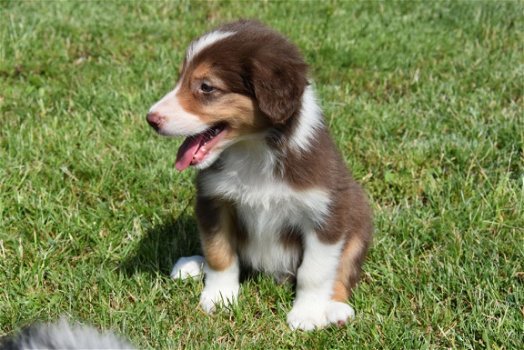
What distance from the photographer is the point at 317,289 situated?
151 inches

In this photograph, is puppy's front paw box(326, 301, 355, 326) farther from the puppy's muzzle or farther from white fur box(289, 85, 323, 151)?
the puppy's muzzle

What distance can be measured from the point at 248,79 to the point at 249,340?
1.23 metres

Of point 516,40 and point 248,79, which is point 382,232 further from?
point 516,40

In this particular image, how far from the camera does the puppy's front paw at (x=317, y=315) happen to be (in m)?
3.74

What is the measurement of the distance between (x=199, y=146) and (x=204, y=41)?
1.59ft

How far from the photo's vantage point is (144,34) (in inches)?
284

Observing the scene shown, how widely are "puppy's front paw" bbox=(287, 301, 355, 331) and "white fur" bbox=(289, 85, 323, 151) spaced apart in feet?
2.63

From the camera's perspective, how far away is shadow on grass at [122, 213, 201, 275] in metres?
4.18

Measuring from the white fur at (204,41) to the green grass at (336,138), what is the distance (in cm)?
122

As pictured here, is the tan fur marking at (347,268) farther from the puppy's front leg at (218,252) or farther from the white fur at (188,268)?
the white fur at (188,268)

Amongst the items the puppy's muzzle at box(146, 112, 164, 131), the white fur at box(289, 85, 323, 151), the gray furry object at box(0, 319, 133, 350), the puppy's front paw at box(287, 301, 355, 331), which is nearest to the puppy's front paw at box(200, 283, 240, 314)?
the puppy's front paw at box(287, 301, 355, 331)

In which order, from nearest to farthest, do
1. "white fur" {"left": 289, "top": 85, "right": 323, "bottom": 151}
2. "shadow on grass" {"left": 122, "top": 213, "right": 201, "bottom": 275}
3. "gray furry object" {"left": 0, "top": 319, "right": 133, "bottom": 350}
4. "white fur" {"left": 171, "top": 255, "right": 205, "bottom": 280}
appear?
1. "gray furry object" {"left": 0, "top": 319, "right": 133, "bottom": 350}
2. "white fur" {"left": 289, "top": 85, "right": 323, "bottom": 151}
3. "white fur" {"left": 171, "top": 255, "right": 205, "bottom": 280}
4. "shadow on grass" {"left": 122, "top": 213, "right": 201, "bottom": 275}

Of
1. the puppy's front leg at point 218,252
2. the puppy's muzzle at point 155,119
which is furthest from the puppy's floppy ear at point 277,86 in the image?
the puppy's front leg at point 218,252

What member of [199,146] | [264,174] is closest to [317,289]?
[264,174]
